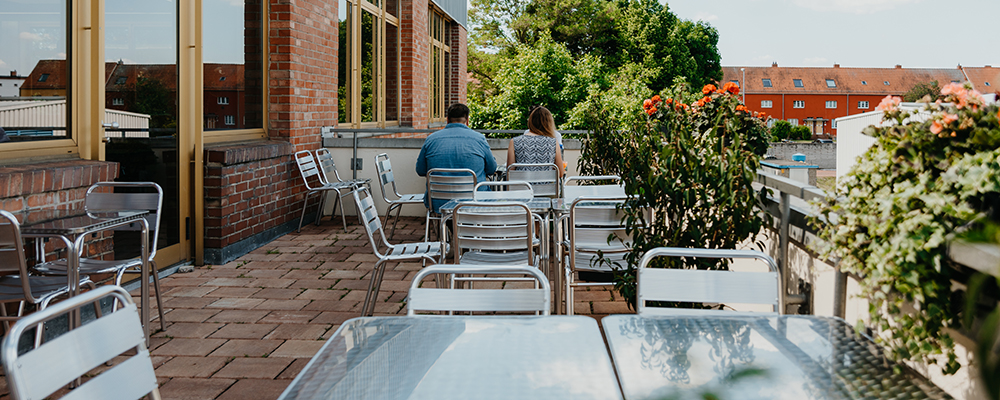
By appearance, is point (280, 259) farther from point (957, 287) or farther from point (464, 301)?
point (957, 287)

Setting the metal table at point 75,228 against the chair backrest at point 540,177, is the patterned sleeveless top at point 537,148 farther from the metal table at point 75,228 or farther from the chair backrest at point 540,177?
the metal table at point 75,228

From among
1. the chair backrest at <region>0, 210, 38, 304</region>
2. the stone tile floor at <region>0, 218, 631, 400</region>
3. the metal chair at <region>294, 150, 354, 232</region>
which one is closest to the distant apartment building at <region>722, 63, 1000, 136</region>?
the metal chair at <region>294, 150, 354, 232</region>

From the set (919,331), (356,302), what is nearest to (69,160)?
(356,302)

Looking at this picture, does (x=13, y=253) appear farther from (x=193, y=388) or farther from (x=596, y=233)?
(x=596, y=233)

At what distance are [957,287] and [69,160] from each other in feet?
13.5

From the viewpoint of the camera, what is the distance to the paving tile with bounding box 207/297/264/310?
4.20 metres

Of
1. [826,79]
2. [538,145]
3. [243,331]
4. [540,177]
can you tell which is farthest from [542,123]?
[826,79]

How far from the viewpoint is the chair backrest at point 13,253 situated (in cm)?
264

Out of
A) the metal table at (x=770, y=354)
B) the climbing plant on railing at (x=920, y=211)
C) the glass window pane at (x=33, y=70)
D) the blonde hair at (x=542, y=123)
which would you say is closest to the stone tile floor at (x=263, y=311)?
the glass window pane at (x=33, y=70)

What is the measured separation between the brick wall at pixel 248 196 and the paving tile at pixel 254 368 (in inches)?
93.6

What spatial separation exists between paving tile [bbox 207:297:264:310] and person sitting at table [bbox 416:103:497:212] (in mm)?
1557

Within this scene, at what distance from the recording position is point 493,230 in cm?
360

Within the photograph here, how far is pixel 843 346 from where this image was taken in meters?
1.76

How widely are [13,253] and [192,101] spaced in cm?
275
